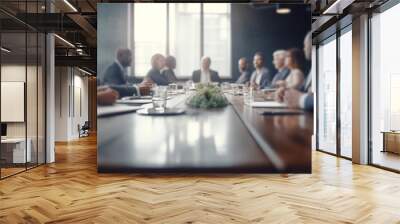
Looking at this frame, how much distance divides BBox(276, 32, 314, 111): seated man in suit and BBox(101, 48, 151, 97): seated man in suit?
2.18 meters

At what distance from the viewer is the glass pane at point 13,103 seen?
6074 millimetres

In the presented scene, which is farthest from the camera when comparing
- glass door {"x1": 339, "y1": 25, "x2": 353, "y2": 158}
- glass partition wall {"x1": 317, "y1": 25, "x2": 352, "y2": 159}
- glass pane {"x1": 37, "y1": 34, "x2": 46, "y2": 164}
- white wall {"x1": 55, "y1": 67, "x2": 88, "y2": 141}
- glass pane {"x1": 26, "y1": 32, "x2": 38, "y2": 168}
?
white wall {"x1": 55, "y1": 67, "x2": 88, "y2": 141}

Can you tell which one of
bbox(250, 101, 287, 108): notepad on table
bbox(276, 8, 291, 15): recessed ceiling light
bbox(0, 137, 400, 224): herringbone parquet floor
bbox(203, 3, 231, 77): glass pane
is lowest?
bbox(0, 137, 400, 224): herringbone parquet floor

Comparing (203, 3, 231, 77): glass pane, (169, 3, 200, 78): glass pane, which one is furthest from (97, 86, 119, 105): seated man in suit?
(203, 3, 231, 77): glass pane

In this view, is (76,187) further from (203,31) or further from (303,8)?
(303,8)

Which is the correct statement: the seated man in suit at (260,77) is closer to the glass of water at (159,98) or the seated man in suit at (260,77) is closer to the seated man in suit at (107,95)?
the glass of water at (159,98)

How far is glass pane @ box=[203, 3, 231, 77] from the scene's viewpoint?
6234 mm

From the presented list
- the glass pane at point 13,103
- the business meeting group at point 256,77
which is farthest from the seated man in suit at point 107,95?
the glass pane at point 13,103

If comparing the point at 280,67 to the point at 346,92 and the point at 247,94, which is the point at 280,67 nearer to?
the point at 247,94

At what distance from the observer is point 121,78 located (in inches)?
243

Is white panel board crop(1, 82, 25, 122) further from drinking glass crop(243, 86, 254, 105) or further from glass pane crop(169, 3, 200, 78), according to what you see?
drinking glass crop(243, 86, 254, 105)

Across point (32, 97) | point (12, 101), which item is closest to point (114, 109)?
point (12, 101)

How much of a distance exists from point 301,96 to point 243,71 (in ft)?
3.34

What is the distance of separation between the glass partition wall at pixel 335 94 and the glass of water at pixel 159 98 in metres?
4.43
